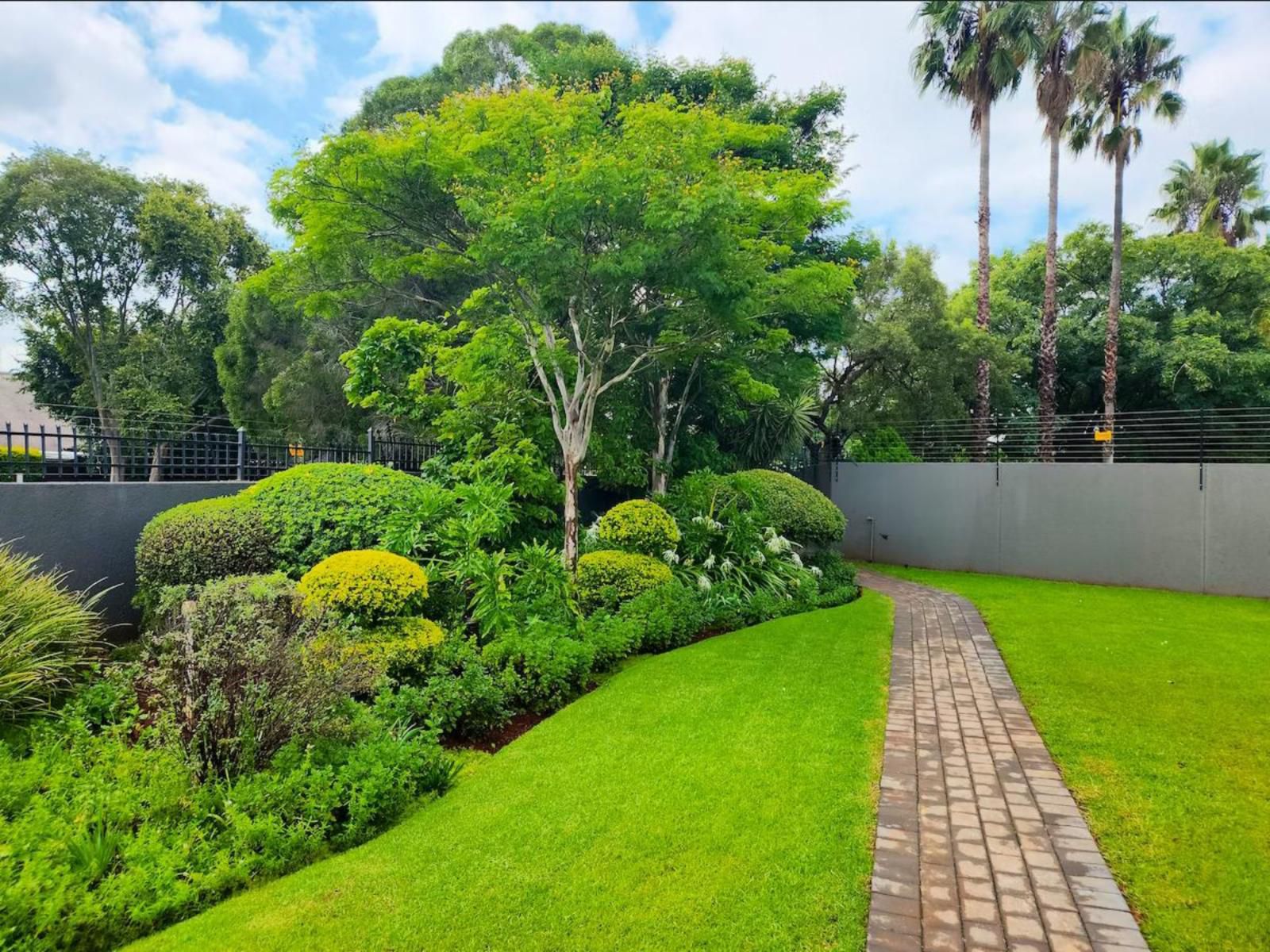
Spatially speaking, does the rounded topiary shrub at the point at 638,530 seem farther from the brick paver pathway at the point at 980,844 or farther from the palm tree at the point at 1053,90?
the palm tree at the point at 1053,90

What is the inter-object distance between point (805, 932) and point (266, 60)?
8177 millimetres

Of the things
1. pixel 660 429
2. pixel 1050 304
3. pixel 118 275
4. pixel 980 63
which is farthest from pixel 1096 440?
pixel 118 275

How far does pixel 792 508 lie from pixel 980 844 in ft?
22.8

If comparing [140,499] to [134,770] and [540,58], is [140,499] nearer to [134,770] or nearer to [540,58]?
[134,770]

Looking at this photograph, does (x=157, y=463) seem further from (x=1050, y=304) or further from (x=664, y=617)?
(x=1050, y=304)

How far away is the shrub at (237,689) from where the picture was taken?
315cm

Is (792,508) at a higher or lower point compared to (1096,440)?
lower

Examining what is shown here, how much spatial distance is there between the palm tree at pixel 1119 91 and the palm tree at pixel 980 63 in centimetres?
129

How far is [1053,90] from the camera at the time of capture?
1312cm

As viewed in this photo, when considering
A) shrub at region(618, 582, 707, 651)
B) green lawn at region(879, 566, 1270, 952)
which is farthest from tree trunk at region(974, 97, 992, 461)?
shrub at region(618, 582, 707, 651)

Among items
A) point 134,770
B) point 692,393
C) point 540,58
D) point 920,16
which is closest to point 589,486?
point 692,393

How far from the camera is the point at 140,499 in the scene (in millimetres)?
6055

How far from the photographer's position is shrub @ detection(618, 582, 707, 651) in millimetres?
6148

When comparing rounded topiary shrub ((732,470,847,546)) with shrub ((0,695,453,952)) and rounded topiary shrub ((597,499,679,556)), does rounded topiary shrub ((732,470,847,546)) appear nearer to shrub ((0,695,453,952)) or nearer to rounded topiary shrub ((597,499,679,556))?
rounded topiary shrub ((597,499,679,556))
